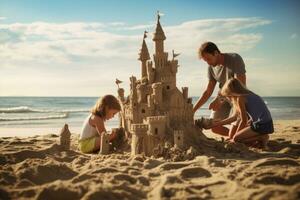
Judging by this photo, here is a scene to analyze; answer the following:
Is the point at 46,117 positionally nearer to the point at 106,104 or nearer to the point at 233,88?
the point at 106,104

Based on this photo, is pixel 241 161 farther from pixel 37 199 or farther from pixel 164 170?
pixel 37 199

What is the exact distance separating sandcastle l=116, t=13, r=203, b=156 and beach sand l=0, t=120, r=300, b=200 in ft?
1.76

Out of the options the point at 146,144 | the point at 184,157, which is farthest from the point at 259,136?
the point at 146,144

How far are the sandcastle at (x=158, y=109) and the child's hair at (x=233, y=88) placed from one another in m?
0.89

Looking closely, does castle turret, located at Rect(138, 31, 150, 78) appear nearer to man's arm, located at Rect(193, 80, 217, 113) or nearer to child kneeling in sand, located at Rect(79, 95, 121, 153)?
child kneeling in sand, located at Rect(79, 95, 121, 153)

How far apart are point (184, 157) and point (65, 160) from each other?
7.22 ft

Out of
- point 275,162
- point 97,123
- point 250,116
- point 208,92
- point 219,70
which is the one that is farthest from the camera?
point 208,92

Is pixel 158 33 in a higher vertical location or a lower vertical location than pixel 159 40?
higher

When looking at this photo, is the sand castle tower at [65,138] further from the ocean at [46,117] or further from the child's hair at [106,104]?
the ocean at [46,117]

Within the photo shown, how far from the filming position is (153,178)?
4785 mm

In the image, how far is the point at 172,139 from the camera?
6.57 meters

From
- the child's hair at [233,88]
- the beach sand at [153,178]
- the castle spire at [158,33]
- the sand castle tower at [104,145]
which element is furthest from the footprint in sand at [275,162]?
the castle spire at [158,33]

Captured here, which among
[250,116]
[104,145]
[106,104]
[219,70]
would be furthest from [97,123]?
[250,116]

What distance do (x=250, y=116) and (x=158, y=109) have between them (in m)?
1.89
